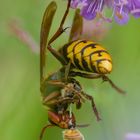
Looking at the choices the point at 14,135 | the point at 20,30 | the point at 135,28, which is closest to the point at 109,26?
the point at 135,28

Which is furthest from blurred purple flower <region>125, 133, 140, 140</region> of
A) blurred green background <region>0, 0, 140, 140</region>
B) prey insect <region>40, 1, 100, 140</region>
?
prey insect <region>40, 1, 100, 140</region>

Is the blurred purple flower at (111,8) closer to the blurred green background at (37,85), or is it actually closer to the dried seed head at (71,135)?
the blurred green background at (37,85)

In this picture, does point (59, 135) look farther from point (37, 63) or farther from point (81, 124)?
point (37, 63)

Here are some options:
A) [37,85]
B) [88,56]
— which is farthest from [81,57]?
[37,85]

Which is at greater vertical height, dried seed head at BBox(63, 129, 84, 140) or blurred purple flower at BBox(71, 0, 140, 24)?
blurred purple flower at BBox(71, 0, 140, 24)

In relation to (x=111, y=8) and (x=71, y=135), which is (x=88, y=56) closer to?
(x=71, y=135)

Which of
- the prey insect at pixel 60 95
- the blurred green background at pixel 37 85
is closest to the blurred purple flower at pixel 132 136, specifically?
the blurred green background at pixel 37 85

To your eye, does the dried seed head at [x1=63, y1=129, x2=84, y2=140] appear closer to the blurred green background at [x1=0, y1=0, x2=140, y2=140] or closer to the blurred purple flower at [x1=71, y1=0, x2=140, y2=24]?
the blurred green background at [x1=0, y1=0, x2=140, y2=140]
